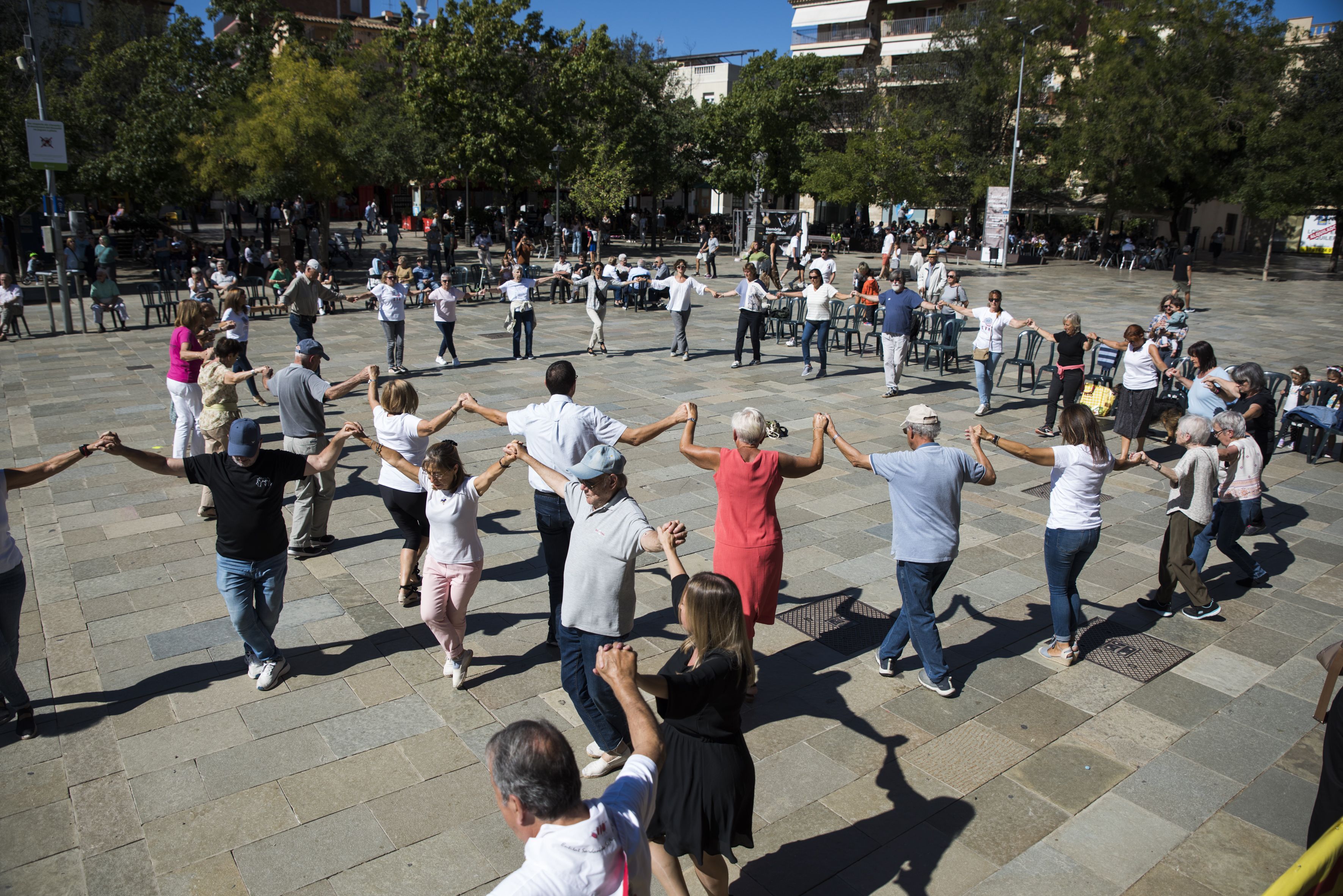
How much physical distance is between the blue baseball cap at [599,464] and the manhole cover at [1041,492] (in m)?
6.56

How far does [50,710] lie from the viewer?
4.95 metres

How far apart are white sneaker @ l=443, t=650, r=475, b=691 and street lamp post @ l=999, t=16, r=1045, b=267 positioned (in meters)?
33.5

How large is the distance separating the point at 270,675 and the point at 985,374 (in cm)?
985

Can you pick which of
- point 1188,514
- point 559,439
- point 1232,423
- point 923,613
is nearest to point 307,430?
point 559,439

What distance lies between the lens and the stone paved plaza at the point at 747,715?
3.93 metres

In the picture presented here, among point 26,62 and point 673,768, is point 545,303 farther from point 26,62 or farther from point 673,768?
point 673,768

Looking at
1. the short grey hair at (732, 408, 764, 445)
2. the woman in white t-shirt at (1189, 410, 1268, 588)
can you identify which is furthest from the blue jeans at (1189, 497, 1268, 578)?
the short grey hair at (732, 408, 764, 445)

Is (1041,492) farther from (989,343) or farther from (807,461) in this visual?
(807,461)

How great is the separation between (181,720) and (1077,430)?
18.2 feet

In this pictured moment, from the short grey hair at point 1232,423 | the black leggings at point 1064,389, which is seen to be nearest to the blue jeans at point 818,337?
the black leggings at point 1064,389

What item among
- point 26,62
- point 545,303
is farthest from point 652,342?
point 26,62

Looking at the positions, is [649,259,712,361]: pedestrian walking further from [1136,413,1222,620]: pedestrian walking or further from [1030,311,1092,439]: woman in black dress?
[1136,413,1222,620]: pedestrian walking

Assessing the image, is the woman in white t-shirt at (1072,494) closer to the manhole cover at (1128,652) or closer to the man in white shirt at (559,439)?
the manhole cover at (1128,652)

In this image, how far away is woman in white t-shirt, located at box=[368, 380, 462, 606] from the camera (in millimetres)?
5797
